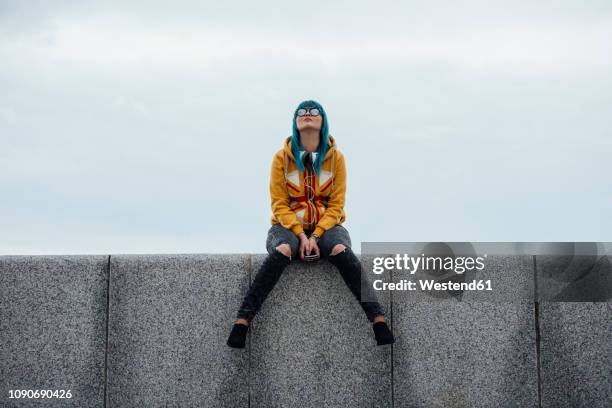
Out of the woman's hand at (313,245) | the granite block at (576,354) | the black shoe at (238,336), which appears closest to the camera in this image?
the black shoe at (238,336)

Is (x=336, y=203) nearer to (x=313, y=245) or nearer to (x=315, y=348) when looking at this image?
(x=313, y=245)

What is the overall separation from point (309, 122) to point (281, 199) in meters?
0.76

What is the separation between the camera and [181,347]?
6.33m

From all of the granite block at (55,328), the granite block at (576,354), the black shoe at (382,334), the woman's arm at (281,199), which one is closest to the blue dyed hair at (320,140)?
the woman's arm at (281,199)

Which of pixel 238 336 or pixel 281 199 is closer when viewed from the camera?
pixel 238 336

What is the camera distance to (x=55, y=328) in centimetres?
650

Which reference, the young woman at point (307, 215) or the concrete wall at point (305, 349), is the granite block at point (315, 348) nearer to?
the concrete wall at point (305, 349)

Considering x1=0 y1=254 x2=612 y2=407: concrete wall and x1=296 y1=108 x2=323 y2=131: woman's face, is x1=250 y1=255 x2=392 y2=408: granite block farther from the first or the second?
x1=296 y1=108 x2=323 y2=131: woman's face

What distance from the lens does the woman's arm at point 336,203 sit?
5949mm

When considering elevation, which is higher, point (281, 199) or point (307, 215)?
point (281, 199)

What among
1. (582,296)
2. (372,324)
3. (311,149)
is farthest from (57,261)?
(582,296)

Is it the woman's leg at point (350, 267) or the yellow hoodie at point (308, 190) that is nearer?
the woman's leg at point (350, 267)

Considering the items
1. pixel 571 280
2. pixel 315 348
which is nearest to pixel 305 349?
pixel 315 348

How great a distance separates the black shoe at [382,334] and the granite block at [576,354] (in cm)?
158
